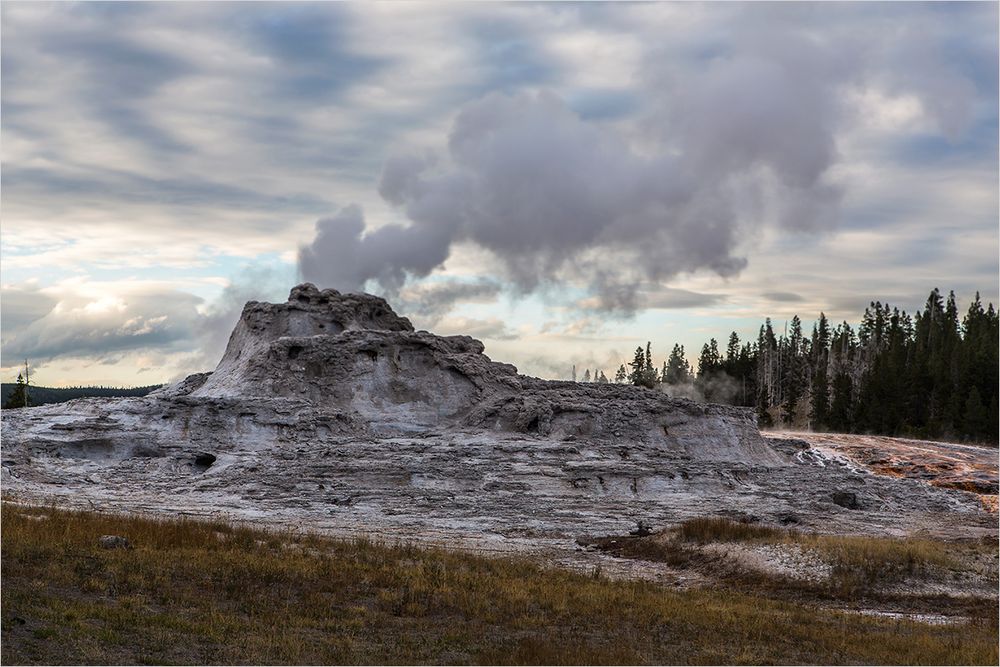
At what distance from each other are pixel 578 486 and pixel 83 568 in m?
24.3

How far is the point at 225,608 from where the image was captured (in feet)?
61.0

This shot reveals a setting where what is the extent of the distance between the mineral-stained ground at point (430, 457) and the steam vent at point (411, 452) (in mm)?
109

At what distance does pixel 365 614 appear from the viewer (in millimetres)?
19094

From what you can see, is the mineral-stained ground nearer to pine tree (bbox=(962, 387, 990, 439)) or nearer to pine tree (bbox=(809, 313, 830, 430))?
pine tree (bbox=(962, 387, 990, 439))

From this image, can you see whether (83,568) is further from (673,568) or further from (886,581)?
(886,581)

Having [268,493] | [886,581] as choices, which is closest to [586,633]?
[886,581]

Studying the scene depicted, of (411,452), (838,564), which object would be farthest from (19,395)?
(838,564)

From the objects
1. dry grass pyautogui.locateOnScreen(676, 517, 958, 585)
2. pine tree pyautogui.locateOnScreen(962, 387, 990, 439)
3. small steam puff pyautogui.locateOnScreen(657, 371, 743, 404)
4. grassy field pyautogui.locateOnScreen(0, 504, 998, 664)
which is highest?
small steam puff pyautogui.locateOnScreen(657, 371, 743, 404)

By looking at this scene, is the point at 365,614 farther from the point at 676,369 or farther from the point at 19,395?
the point at 676,369

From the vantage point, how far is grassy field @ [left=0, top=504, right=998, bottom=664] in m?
16.1

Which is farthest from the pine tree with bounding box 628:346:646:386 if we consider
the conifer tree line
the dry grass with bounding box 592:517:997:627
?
the dry grass with bounding box 592:517:997:627

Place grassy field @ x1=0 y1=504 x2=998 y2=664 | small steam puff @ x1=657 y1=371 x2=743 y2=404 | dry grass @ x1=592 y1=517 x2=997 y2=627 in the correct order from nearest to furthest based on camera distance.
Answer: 1. grassy field @ x1=0 y1=504 x2=998 y2=664
2. dry grass @ x1=592 y1=517 x2=997 y2=627
3. small steam puff @ x1=657 y1=371 x2=743 y2=404

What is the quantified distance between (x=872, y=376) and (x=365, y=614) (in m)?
101

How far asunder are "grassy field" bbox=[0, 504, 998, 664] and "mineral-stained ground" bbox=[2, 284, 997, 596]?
6.25 meters
